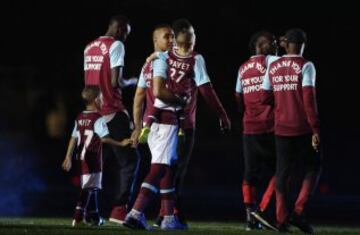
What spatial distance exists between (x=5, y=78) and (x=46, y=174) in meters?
9.78

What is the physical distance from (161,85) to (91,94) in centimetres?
161

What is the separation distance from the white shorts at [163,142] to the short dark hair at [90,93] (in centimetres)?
142

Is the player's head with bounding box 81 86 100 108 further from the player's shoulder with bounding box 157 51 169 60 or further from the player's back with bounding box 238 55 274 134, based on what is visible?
the player's back with bounding box 238 55 274 134

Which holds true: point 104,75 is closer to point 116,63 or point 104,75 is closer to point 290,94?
point 116,63

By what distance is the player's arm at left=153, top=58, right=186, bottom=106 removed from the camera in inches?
499

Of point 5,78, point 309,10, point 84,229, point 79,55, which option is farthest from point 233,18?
point 84,229

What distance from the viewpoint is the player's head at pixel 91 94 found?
14062mm

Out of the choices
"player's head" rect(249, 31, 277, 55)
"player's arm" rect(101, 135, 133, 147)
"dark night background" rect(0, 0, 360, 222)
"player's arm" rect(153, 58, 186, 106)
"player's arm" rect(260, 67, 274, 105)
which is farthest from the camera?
"dark night background" rect(0, 0, 360, 222)

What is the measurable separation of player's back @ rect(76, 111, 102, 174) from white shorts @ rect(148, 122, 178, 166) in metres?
1.41

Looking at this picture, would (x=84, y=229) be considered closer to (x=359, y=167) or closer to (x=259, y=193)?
(x=259, y=193)

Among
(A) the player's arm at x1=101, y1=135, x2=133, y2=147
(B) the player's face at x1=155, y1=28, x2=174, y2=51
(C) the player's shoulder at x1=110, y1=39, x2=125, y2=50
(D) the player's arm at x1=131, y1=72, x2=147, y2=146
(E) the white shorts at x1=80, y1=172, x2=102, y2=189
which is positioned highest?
(B) the player's face at x1=155, y1=28, x2=174, y2=51

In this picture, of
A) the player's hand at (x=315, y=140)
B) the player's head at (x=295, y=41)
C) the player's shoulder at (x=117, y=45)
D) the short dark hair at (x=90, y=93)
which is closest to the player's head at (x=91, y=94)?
the short dark hair at (x=90, y=93)

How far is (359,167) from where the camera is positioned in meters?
26.3

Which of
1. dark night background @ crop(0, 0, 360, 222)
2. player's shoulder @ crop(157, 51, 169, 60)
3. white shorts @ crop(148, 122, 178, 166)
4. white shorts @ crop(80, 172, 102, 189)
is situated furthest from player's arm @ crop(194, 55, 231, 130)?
dark night background @ crop(0, 0, 360, 222)
